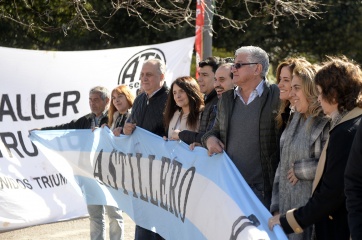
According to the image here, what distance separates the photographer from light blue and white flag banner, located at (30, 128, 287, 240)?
15.3ft

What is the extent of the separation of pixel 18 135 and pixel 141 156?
3193mm

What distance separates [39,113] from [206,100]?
368 cm

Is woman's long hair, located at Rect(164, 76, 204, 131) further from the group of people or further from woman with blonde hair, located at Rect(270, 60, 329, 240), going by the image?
woman with blonde hair, located at Rect(270, 60, 329, 240)

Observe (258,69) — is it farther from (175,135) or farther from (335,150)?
(335,150)

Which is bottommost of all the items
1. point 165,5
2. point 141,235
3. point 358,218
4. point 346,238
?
point 141,235

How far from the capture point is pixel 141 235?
7004mm

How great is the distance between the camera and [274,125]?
5359mm

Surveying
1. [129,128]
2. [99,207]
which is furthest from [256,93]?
[99,207]

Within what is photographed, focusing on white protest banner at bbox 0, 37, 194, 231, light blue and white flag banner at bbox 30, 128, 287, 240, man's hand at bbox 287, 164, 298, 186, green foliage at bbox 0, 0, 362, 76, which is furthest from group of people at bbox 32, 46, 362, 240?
green foliage at bbox 0, 0, 362, 76

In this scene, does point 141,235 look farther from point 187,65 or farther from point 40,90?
point 187,65

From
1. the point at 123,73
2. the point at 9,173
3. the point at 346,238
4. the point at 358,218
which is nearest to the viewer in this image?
the point at 358,218

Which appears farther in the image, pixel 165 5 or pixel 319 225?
pixel 165 5

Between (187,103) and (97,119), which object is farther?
(97,119)

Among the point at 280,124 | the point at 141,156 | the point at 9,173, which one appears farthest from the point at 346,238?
the point at 9,173
